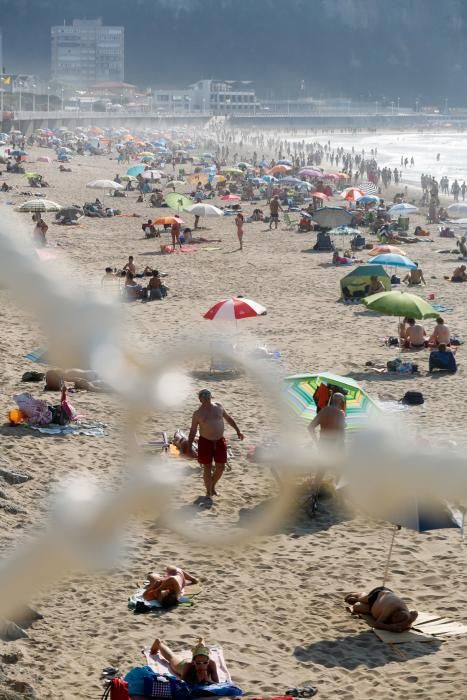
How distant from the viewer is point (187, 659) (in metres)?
7.00

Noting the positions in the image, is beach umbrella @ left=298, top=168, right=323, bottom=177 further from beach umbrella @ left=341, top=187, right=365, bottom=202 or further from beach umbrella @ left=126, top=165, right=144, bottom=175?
beach umbrella @ left=341, top=187, right=365, bottom=202

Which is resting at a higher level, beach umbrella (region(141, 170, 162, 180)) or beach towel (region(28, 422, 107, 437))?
beach towel (region(28, 422, 107, 437))

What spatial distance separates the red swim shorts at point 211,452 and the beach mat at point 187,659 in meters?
2.74

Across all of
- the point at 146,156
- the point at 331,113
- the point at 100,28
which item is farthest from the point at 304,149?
the point at 100,28

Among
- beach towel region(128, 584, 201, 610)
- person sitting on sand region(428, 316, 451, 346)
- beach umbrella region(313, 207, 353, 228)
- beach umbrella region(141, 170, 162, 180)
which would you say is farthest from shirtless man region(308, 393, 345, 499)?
beach umbrella region(141, 170, 162, 180)

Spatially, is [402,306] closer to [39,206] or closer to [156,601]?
[156,601]

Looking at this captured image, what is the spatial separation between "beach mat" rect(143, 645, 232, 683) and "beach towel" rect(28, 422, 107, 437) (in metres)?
4.61

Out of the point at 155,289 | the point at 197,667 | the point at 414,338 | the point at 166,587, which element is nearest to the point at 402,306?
the point at 414,338

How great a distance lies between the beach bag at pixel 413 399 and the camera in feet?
43.6

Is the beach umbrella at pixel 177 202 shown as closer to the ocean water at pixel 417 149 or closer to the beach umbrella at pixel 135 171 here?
the beach umbrella at pixel 135 171

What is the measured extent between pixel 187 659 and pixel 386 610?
58.2 inches

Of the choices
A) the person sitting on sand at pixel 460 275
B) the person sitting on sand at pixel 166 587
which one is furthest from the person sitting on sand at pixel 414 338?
the person sitting on sand at pixel 166 587

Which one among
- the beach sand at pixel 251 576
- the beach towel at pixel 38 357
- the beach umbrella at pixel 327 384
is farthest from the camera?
the beach towel at pixel 38 357

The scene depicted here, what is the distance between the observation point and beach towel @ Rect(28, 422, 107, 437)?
11549mm
